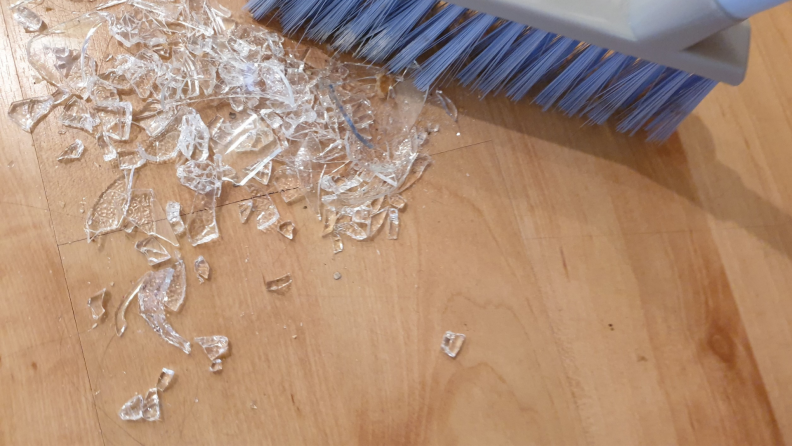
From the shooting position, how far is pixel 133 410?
20.6 inches

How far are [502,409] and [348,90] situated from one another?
0.39 meters

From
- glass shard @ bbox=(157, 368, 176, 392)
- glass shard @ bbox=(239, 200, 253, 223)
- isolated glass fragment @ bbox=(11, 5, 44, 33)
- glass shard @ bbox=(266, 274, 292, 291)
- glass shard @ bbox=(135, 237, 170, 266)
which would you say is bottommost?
glass shard @ bbox=(157, 368, 176, 392)

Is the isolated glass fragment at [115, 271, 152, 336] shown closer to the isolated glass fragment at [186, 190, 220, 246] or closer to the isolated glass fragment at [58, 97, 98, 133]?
the isolated glass fragment at [186, 190, 220, 246]

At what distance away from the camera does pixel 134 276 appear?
1.77 feet

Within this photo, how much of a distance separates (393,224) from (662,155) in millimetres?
325

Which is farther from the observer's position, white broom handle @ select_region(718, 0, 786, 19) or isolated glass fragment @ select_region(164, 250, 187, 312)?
isolated glass fragment @ select_region(164, 250, 187, 312)

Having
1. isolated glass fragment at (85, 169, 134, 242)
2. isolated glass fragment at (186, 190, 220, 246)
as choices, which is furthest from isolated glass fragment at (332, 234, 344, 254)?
isolated glass fragment at (85, 169, 134, 242)

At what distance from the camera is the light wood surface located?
1.73 ft

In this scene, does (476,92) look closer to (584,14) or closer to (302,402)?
(584,14)

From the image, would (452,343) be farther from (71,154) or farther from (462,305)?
(71,154)

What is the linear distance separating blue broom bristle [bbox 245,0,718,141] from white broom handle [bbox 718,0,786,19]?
0.32ft

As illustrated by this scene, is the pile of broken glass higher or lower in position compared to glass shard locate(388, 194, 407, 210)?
higher

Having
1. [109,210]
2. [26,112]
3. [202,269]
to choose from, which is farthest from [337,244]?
[26,112]

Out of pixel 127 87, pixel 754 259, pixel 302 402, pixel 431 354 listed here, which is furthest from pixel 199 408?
pixel 754 259
